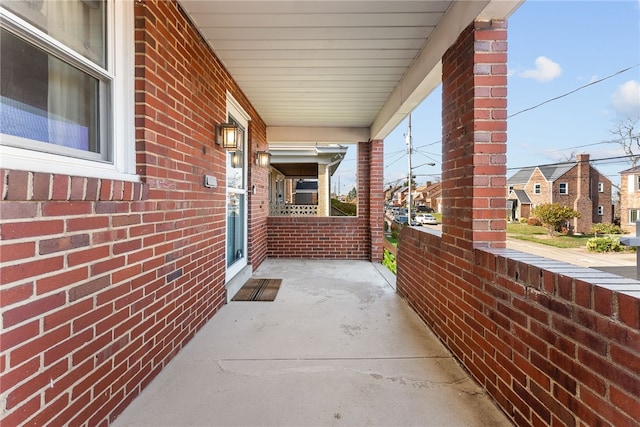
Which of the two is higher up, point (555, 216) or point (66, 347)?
point (555, 216)

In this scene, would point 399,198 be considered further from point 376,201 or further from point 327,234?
point 327,234

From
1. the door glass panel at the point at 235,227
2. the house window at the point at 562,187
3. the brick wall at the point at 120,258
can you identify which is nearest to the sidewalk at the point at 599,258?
the brick wall at the point at 120,258

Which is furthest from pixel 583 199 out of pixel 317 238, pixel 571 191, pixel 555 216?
pixel 317 238

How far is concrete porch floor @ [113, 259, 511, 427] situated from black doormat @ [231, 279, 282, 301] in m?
0.35

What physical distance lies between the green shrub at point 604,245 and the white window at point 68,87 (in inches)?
151

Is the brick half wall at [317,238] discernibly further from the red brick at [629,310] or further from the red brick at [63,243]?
the red brick at [629,310]

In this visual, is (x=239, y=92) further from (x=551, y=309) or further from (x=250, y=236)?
(x=551, y=309)

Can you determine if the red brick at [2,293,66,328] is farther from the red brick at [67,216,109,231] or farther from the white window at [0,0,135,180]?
the white window at [0,0,135,180]

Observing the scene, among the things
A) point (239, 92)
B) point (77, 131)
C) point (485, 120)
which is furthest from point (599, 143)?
point (77, 131)

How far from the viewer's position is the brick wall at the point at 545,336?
101 centimetres

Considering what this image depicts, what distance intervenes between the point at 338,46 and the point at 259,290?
298 centimetres

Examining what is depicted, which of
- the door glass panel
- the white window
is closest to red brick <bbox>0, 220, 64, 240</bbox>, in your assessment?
the white window

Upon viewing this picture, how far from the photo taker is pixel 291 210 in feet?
21.6

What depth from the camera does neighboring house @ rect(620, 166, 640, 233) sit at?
2629 millimetres
